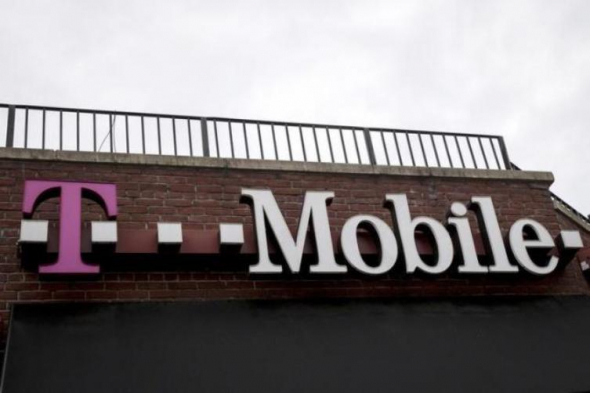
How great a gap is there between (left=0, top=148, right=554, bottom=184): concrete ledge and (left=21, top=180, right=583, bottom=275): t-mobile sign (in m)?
0.66

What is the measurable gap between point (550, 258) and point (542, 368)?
4.74ft

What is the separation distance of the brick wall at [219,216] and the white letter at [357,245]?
247mm

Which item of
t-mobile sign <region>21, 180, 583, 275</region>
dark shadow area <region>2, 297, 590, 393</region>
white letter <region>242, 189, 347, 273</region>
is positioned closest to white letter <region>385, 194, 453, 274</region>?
t-mobile sign <region>21, 180, 583, 275</region>

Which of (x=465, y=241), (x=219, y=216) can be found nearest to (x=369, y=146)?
(x=465, y=241)

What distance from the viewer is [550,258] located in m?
7.02

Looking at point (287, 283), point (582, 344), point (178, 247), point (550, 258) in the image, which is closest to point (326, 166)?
point (287, 283)

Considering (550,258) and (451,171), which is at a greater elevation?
(451,171)

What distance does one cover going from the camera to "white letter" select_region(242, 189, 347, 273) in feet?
19.9

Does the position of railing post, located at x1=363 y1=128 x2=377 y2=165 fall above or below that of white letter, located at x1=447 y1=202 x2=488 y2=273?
above

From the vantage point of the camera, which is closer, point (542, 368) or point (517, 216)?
point (542, 368)

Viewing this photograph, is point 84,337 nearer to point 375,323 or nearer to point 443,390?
point 375,323

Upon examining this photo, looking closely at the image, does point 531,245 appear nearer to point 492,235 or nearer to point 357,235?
point 492,235

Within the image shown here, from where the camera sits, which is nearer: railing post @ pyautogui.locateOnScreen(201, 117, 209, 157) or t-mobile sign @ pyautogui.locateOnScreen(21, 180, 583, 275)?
→ t-mobile sign @ pyautogui.locateOnScreen(21, 180, 583, 275)

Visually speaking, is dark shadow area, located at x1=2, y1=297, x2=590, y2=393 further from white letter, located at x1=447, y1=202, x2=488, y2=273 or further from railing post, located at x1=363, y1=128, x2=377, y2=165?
railing post, located at x1=363, y1=128, x2=377, y2=165
